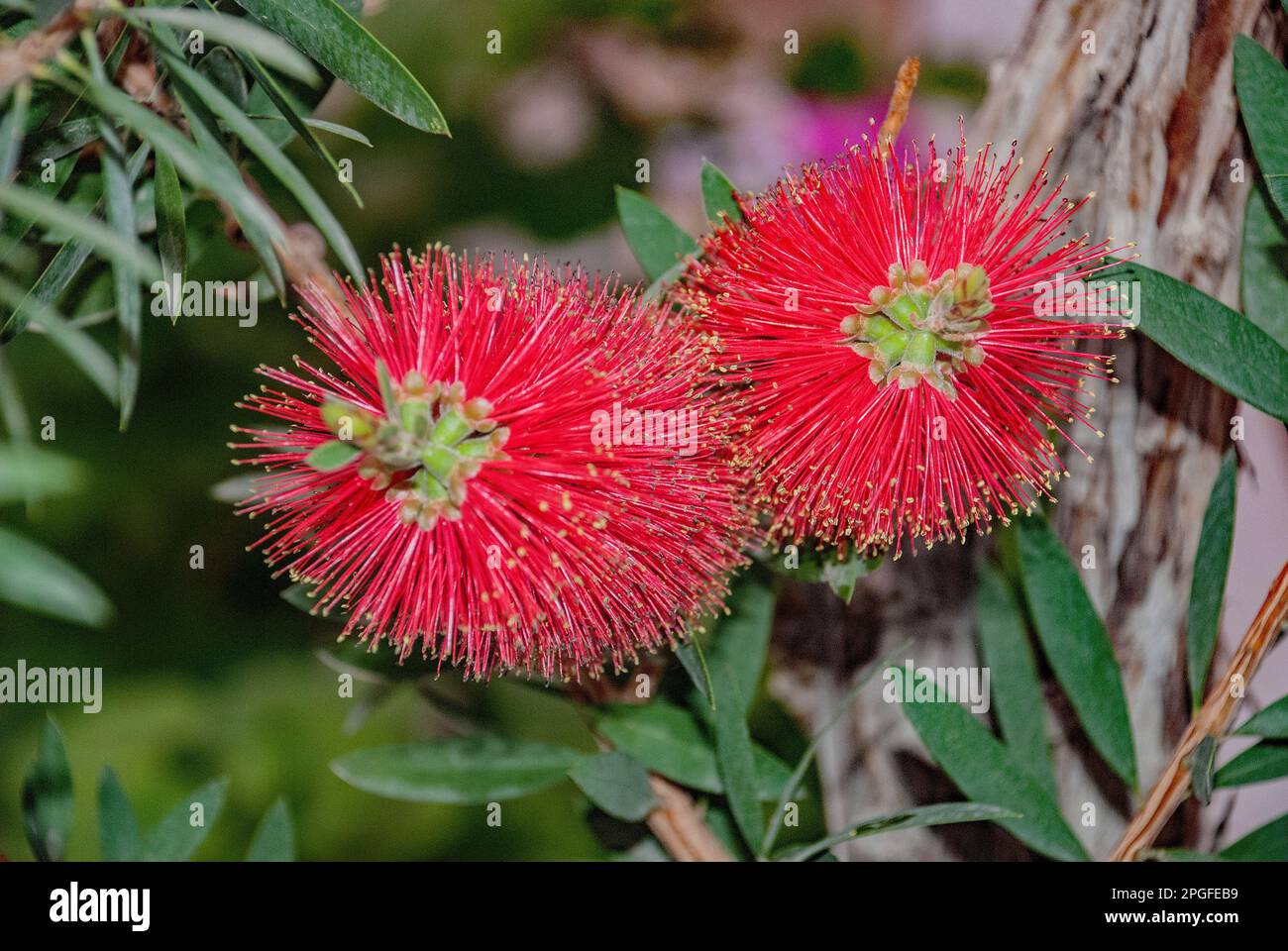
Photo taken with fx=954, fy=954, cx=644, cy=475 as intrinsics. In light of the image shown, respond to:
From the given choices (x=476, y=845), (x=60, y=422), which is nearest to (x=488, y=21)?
(x=60, y=422)

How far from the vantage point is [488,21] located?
101cm

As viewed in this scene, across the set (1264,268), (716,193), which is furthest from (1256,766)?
(716,193)

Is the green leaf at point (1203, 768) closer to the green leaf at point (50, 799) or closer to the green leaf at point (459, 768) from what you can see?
the green leaf at point (459, 768)

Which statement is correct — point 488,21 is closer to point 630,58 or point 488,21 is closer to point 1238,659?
point 630,58

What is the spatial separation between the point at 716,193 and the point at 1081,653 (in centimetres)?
46

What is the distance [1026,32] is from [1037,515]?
1.27 feet

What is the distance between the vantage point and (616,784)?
0.73 m

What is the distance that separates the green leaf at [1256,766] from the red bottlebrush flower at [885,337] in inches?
11.3

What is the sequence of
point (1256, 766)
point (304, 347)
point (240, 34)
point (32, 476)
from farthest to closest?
point (304, 347)
point (1256, 766)
point (240, 34)
point (32, 476)

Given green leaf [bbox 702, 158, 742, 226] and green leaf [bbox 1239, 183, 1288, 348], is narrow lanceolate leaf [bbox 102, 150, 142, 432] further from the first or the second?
green leaf [bbox 1239, 183, 1288, 348]

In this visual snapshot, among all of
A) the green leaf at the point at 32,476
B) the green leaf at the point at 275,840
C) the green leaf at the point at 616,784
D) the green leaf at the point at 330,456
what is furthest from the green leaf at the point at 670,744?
the green leaf at the point at 32,476

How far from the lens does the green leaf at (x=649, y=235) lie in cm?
75

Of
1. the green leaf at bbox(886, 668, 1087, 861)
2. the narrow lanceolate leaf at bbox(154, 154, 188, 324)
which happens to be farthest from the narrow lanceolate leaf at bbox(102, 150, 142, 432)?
the green leaf at bbox(886, 668, 1087, 861)

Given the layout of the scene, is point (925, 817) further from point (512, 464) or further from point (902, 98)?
point (902, 98)
